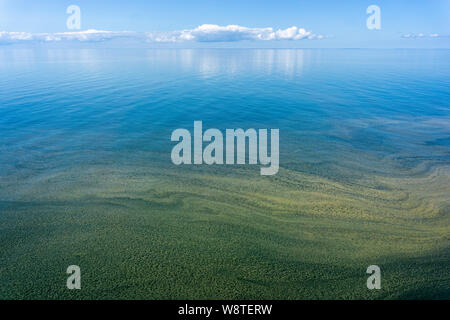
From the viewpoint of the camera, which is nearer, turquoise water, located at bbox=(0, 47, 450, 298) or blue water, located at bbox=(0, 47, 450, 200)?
turquoise water, located at bbox=(0, 47, 450, 298)

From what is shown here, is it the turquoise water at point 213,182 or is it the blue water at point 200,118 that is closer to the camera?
the turquoise water at point 213,182

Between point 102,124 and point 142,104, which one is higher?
point 142,104

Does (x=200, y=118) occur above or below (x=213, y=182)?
above

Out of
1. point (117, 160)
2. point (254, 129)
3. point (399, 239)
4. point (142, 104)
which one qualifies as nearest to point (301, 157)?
point (254, 129)

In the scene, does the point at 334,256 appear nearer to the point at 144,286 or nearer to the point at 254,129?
the point at 144,286

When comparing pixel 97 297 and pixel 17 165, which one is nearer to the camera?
pixel 97 297

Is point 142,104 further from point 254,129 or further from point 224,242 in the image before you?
point 224,242

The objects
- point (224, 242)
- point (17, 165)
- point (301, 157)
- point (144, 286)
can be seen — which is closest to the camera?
point (144, 286)

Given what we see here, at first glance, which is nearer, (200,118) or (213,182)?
(213,182)

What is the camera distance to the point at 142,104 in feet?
75.8

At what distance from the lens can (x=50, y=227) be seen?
8.11 metres
